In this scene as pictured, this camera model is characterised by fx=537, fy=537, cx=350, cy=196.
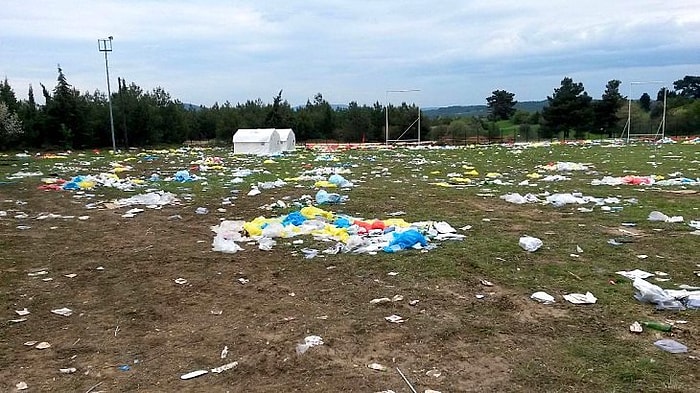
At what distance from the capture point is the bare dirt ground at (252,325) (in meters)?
3.12

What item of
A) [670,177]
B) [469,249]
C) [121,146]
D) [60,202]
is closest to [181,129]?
[121,146]

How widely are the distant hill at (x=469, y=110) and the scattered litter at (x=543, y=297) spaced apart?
3941 cm

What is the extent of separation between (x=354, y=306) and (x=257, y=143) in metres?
24.9

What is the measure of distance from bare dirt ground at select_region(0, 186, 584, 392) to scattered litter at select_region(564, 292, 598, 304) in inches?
9.6

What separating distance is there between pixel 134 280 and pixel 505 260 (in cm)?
362

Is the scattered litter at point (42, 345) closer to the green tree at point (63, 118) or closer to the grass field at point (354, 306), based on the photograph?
the grass field at point (354, 306)

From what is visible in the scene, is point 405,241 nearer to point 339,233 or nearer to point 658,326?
point 339,233

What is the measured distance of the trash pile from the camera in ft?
19.4

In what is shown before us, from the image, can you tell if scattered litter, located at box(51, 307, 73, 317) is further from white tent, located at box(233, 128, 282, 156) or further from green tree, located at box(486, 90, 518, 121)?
green tree, located at box(486, 90, 518, 121)

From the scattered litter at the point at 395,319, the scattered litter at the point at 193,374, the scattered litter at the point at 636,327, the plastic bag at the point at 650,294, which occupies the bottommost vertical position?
the scattered litter at the point at 193,374

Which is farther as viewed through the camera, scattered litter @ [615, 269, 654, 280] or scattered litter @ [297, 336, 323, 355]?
scattered litter @ [615, 269, 654, 280]

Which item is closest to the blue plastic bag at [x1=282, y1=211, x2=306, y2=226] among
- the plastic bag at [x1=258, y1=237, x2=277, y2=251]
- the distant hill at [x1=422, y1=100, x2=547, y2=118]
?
the plastic bag at [x1=258, y1=237, x2=277, y2=251]

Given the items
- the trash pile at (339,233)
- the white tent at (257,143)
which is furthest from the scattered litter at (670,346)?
the white tent at (257,143)

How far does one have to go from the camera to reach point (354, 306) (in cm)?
424
